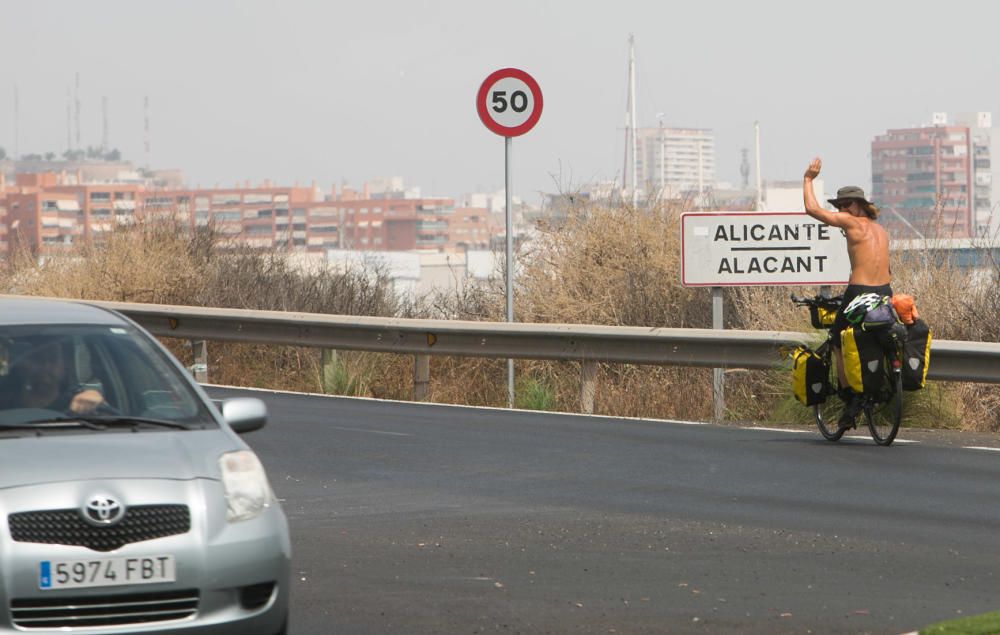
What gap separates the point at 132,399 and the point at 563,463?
548 cm

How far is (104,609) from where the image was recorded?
19.4ft

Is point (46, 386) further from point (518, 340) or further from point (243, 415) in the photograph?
point (518, 340)

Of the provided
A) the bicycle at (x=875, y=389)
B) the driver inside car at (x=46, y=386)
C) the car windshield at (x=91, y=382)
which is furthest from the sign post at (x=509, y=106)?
the driver inside car at (x=46, y=386)

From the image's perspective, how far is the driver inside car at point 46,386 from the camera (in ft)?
22.6

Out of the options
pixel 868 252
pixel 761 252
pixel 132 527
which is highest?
pixel 868 252

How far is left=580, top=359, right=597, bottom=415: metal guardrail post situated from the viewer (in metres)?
16.2

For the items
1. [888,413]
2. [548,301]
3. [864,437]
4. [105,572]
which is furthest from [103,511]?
[548,301]

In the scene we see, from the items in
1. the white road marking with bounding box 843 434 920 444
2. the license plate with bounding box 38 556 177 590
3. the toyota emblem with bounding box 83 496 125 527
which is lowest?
the white road marking with bounding box 843 434 920 444

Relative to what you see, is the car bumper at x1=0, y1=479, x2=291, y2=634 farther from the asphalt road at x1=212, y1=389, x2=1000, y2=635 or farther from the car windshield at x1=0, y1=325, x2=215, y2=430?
the asphalt road at x1=212, y1=389, x2=1000, y2=635

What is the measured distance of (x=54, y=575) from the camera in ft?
19.2

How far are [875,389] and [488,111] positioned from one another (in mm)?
6070

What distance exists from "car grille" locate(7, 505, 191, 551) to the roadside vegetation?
9.56 m

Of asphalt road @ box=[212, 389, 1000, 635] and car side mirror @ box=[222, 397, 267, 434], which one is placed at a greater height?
car side mirror @ box=[222, 397, 267, 434]

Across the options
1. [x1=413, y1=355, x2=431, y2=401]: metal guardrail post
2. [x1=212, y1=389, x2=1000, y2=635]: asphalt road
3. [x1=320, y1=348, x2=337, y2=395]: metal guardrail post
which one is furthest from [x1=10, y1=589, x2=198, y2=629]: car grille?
[x1=320, y1=348, x2=337, y2=395]: metal guardrail post
